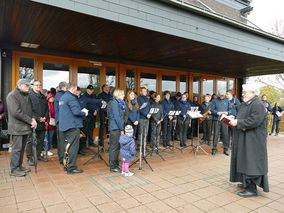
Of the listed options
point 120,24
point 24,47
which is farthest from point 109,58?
point 120,24

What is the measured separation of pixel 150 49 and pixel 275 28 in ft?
74.4

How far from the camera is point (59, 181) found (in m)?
3.72

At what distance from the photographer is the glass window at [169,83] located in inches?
371

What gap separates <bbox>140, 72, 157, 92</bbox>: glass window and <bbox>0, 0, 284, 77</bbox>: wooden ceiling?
0.91 meters

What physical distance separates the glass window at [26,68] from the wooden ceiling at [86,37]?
1.49ft

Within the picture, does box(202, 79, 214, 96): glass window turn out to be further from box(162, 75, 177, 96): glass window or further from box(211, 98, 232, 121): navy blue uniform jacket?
box(211, 98, 232, 121): navy blue uniform jacket

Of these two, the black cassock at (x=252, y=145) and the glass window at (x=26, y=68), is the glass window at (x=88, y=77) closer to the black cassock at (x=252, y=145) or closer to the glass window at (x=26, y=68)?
the glass window at (x=26, y=68)

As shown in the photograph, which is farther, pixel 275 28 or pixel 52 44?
pixel 275 28

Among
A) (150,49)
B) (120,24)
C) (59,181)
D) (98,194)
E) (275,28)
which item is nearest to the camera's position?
A: (98,194)

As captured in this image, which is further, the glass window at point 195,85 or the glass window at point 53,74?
the glass window at point 195,85

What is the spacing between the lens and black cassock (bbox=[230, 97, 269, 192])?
3.20 m

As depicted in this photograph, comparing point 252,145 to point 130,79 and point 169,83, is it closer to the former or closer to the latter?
point 130,79

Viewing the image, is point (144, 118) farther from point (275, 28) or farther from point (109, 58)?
point (275, 28)

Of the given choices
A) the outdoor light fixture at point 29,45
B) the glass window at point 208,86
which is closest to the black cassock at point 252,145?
the outdoor light fixture at point 29,45
